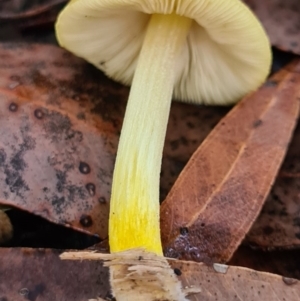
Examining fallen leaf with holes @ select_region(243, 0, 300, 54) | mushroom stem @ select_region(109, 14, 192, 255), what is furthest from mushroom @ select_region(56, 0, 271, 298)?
fallen leaf with holes @ select_region(243, 0, 300, 54)

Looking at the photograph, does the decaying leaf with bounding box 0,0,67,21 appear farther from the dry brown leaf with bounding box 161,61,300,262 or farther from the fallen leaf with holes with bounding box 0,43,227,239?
the dry brown leaf with bounding box 161,61,300,262

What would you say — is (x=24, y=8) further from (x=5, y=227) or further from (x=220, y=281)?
(x=220, y=281)

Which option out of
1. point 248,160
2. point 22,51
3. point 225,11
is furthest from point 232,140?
point 22,51

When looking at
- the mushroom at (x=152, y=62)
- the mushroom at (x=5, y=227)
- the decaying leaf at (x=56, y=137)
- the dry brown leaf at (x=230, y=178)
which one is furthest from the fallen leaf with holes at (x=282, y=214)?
the mushroom at (x=5, y=227)

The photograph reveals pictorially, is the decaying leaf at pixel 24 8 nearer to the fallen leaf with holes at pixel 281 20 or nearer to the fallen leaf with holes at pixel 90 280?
the fallen leaf with holes at pixel 281 20

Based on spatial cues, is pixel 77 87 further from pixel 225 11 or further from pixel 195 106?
pixel 225 11

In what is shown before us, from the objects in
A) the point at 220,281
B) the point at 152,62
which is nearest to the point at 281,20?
the point at 152,62
